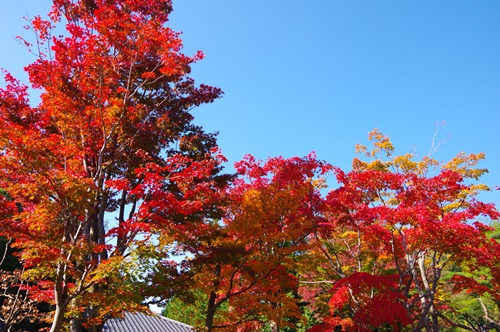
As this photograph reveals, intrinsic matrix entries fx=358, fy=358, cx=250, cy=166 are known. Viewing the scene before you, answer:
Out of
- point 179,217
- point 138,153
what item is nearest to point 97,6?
point 138,153

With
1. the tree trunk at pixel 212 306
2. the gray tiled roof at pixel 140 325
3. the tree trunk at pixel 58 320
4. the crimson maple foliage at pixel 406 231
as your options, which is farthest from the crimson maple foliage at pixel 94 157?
the gray tiled roof at pixel 140 325

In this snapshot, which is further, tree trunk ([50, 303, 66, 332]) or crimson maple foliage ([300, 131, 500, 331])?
crimson maple foliage ([300, 131, 500, 331])

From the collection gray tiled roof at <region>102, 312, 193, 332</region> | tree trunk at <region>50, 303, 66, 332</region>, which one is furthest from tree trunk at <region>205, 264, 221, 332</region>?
gray tiled roof at <region>102, 312, 193, 332</region>

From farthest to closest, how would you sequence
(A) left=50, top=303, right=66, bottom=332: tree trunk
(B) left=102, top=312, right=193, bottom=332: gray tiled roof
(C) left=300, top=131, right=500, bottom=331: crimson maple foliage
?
1. (B) left=102, top=312, right=193, bottom=332: gray tiled roof
2. (C) left=300, top=131, right=500, bottom=331: crimson maple foliage
3. (A) left=50, top=303, right=66, bottom=332: tree trunk

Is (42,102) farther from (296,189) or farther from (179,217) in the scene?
(296,189)

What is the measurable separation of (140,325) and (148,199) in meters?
12.3

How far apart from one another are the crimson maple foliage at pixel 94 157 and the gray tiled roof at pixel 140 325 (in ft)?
27.9

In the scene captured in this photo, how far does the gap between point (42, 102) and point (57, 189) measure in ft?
9.01

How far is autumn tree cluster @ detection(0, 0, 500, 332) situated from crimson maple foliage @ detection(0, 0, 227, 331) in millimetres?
32

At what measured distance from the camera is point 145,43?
8.52m

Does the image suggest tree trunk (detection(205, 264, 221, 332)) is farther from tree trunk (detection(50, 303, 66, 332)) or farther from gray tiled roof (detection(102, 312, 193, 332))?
gray tiled roof (detection(102, 312, 193, 332))

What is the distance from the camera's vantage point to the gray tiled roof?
1659 cm

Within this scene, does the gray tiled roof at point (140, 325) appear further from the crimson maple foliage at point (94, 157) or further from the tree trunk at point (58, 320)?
the tree trunk at point (58, 320)

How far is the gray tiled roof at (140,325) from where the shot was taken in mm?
16594
